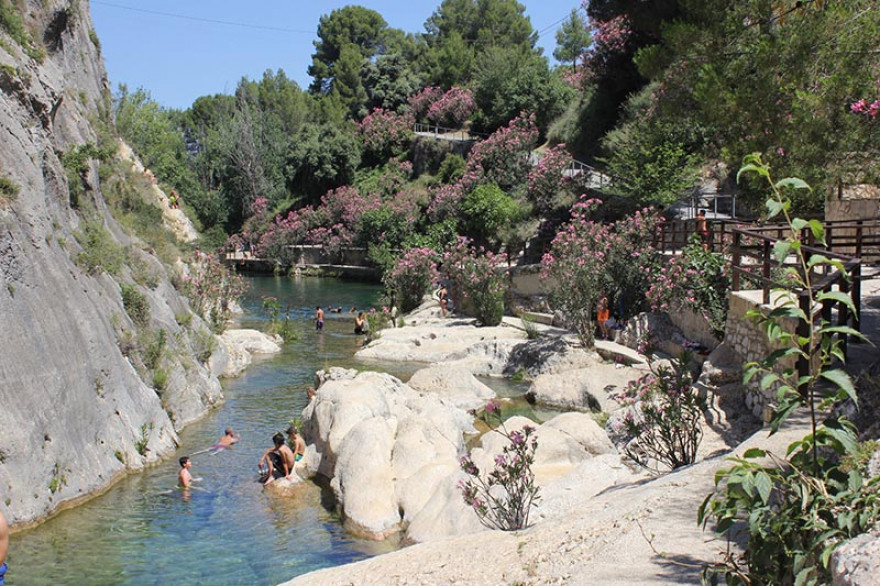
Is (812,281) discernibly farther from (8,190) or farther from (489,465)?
(8,190)

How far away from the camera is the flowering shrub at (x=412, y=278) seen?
32125mm

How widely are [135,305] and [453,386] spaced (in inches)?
273

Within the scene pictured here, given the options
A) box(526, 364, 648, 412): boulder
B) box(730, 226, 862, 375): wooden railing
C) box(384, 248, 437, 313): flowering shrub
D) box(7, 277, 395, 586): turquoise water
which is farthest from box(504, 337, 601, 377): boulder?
box(384, 248, 437, 313): flowering shrub

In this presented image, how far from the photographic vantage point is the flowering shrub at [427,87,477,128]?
56853 mm

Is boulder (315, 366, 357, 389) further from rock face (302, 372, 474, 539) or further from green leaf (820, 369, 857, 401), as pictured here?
green leaf (820, 369, 857, 401)

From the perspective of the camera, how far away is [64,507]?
449 inches

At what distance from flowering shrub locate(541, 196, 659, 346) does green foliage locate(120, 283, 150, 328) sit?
10.9 m

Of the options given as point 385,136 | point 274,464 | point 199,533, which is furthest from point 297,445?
point 385,136

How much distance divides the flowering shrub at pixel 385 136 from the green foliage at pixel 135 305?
41188 mm

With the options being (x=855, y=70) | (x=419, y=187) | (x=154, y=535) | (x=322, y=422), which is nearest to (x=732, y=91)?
(x=855, y=70)

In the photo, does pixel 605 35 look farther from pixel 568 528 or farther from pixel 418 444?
pixel 568 528

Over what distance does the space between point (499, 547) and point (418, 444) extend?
582cm

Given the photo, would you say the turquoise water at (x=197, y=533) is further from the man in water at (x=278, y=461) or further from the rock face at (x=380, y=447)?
the rock face at (x=380, y=447)

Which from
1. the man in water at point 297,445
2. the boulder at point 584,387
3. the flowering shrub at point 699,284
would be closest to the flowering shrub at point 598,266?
the flowering shrub at point 699,284
